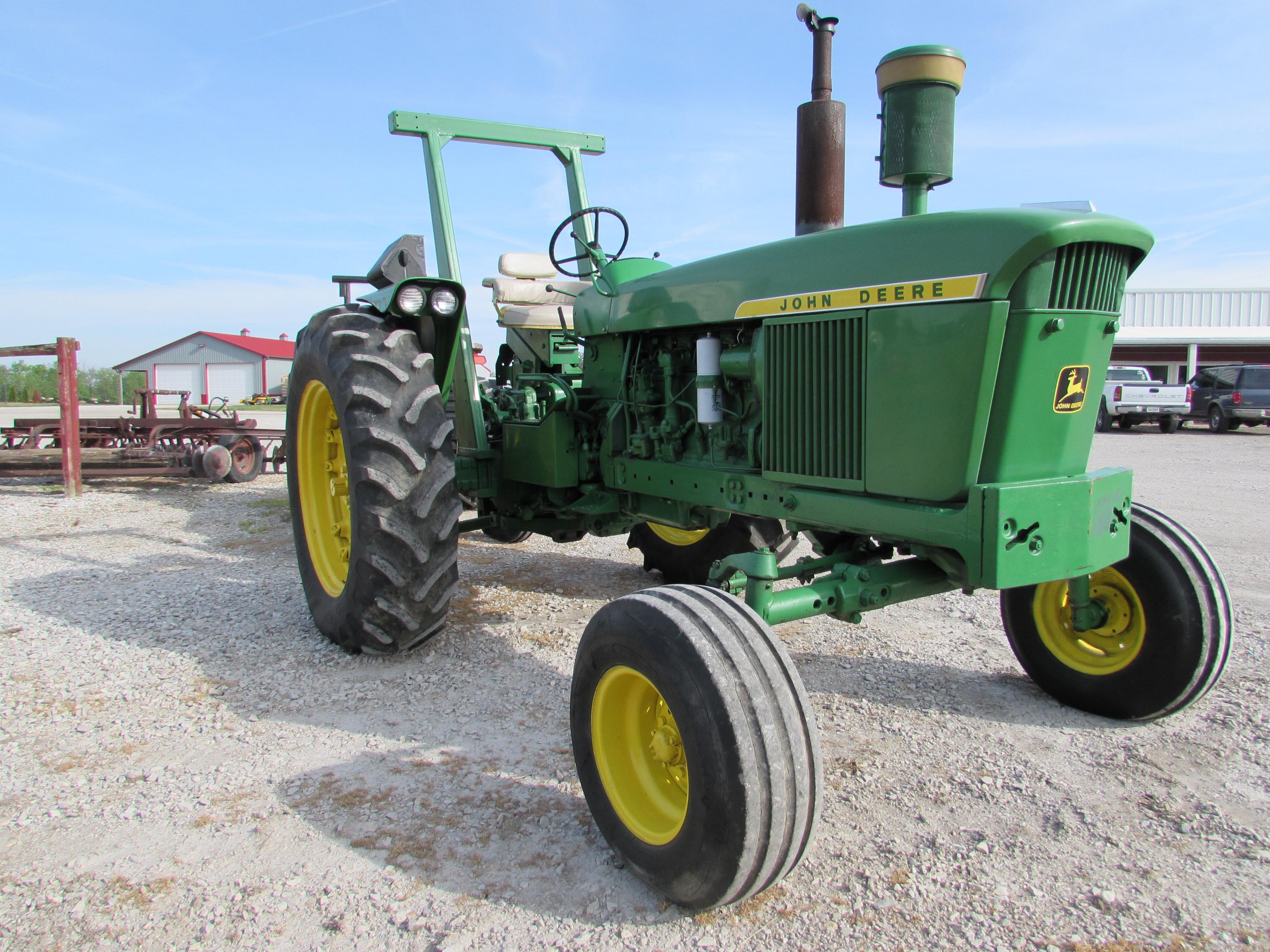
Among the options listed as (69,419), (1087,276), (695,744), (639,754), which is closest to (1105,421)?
(1087,276)

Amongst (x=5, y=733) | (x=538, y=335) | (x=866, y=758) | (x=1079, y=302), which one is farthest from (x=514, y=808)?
(x=538, y=335)

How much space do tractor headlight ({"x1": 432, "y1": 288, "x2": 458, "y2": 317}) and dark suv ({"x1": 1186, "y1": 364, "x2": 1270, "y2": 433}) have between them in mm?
18970

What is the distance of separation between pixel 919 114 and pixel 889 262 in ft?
2.59

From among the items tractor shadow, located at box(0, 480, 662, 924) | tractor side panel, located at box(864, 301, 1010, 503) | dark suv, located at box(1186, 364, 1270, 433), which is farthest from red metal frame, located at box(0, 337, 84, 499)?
dark suv, located at box(1186, 364, 1270, 433)

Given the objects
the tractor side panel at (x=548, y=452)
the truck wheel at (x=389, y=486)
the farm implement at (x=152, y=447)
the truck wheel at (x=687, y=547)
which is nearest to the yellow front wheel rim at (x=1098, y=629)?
the truck wheel at (x=687, y=547)

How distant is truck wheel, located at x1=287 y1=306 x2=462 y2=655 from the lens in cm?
337

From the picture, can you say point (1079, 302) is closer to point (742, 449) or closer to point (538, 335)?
point (742, 449)

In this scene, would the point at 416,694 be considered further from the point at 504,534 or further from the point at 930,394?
the point at 930,394

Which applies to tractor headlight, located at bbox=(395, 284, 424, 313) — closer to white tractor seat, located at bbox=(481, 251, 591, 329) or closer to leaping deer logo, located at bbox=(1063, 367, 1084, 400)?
white tractor seat, located at bbox=(481, 251, 591, 329)

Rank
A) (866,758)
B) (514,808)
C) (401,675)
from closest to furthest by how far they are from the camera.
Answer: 1. (514,808)
2. (866,758)
3. (401,675)

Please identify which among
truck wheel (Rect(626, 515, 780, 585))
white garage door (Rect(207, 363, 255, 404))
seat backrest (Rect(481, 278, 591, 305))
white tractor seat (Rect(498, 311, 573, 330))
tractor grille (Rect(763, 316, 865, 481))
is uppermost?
white garage door (Rect(207, 363, 255, 404))

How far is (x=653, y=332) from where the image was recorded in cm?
356

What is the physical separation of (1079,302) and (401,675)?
2789mm

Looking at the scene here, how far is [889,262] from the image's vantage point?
95.1 inches
